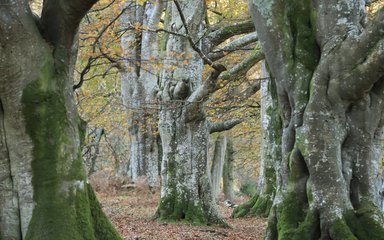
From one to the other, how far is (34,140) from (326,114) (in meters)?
A: 3.96

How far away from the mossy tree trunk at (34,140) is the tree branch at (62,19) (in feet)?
0.04

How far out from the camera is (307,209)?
6965mm

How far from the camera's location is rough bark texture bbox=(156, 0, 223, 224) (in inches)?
490

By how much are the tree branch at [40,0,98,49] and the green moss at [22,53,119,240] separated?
307 millimetres

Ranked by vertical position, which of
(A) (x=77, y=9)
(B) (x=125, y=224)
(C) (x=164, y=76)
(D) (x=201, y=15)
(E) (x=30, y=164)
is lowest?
(B) (x=125, y=224)

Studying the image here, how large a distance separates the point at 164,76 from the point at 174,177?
2768mm

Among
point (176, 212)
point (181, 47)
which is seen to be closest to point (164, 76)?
point (181, 47)

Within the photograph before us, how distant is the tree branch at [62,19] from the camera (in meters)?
6.03

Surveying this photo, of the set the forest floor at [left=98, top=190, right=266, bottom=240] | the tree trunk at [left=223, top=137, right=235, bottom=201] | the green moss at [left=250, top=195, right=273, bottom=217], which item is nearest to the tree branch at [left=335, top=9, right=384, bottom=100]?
the forest floor at [left=98, top=190, right=266, bottom=240]

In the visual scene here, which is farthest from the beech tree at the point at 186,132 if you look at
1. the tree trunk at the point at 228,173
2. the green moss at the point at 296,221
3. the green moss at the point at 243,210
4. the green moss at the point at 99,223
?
the tree trunk at the point at 228,173

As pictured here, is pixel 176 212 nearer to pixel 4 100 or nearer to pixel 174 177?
pixel 174 177

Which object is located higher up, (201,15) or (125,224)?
(201,15)

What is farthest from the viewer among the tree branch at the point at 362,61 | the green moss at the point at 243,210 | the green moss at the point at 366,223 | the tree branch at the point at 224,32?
the green moss at the point at 243,210

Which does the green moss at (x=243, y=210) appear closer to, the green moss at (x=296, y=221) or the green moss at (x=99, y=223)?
the green moss at (x=296, y=221)
